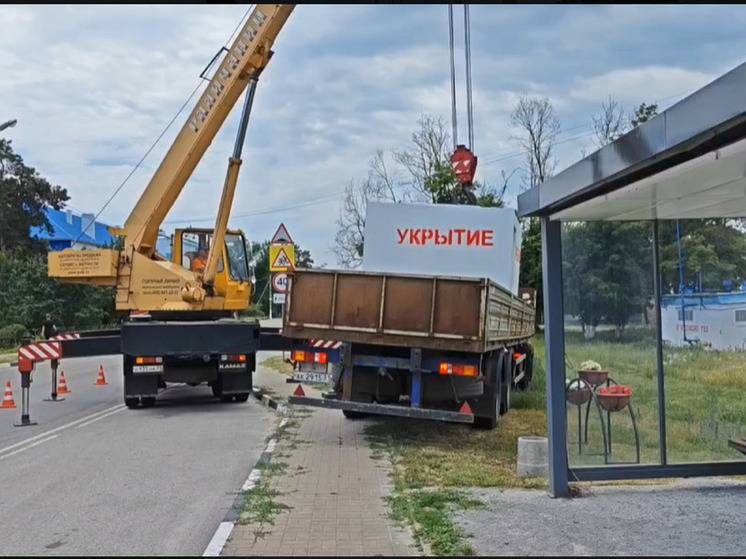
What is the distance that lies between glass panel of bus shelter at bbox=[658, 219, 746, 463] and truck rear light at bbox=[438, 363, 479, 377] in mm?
2743

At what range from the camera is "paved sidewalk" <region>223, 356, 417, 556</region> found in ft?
18.9

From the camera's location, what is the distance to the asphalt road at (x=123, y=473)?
Answer: 6336mm

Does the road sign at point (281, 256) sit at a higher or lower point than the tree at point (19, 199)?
lower

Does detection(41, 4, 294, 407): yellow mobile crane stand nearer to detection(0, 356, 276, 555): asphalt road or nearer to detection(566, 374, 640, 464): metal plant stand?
detection(0, 356, 276, 555): asphalt road

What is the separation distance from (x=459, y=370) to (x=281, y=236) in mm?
7828

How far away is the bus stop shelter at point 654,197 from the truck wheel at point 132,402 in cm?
933

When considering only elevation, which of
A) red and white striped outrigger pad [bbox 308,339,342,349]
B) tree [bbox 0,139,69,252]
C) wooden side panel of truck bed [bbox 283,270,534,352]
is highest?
tree [bbox 0,139,69,252]

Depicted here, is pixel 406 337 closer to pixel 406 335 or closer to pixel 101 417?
pixel 406 335

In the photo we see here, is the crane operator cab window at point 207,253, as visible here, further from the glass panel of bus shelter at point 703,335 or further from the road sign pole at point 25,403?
the glass panel of bus shelter at point 703,335

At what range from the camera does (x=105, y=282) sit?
15.4 m

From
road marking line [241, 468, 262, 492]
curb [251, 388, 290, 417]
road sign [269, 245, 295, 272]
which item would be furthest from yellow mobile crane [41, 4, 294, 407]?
road marking line [241, 468, 262, 492]

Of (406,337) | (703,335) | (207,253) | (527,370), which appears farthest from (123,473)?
(527,370)

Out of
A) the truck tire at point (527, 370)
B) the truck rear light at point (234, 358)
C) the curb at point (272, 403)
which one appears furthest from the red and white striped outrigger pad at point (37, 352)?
the truck tire at point (527, 370)

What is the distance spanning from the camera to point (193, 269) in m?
15.8
